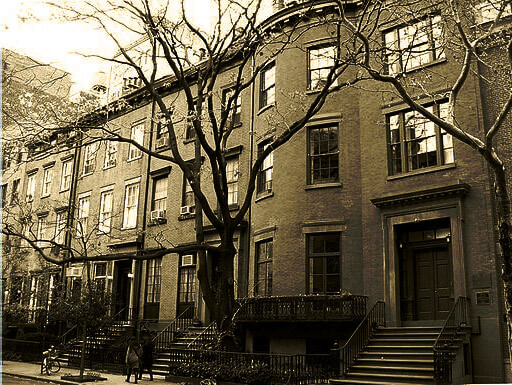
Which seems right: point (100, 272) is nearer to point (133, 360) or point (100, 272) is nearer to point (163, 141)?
point (163, 141)

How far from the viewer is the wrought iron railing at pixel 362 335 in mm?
15633

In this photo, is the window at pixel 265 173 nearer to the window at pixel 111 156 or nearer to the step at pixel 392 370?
Answer: the step at pixel 392 370

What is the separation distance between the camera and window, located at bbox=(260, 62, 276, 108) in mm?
22719

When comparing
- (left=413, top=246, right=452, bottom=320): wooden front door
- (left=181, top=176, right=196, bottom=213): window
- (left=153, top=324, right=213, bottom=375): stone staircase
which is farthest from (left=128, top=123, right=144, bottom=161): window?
(left=413, top=246, right=452, bottom=320): wooden front door

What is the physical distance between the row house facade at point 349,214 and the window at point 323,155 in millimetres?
42

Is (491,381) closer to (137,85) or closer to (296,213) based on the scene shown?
(296,213)

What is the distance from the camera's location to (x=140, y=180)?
28484mm

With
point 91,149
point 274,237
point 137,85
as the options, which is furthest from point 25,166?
point 274,237

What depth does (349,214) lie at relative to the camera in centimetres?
1931

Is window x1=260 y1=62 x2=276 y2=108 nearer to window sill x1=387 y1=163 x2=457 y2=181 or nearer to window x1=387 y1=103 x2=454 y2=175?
window x1=387 y1=103 x2=454 y2=175

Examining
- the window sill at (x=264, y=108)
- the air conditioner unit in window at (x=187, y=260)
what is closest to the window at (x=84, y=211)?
the air conditioner unit in window at (x=187, y=260)

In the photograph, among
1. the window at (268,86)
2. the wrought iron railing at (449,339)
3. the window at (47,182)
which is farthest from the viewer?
the window at (47,182)

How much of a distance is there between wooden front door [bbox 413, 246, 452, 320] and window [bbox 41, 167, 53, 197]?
86.5ft

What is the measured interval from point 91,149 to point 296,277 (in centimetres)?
1937
